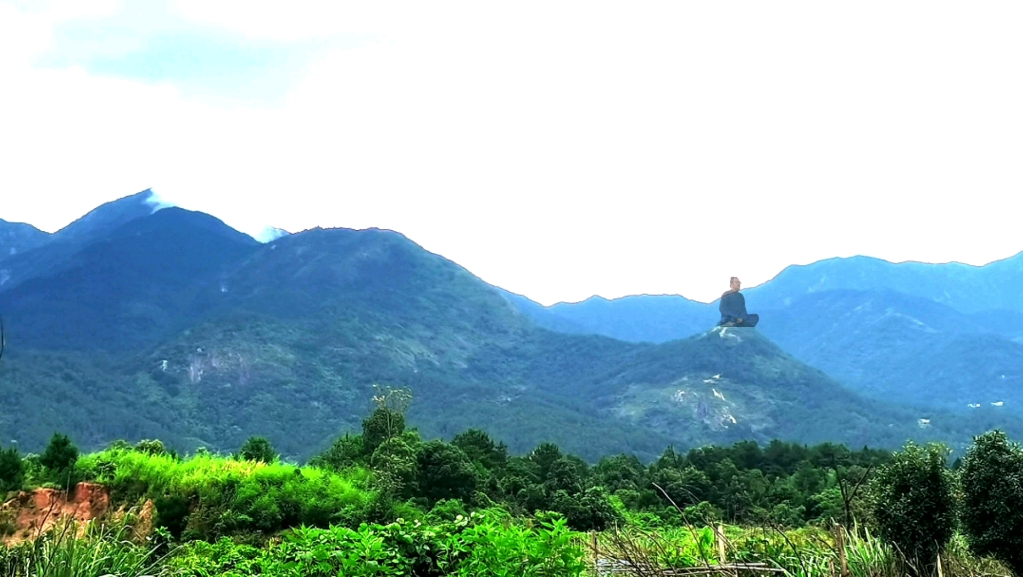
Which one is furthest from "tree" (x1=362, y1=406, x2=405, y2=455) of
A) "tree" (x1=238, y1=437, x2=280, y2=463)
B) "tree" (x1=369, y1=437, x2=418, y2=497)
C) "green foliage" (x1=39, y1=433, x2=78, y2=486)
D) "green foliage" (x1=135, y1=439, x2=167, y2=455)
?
"green foliage" (x1=39, y1=433, x2=78, y2=486)

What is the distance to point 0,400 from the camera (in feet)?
220

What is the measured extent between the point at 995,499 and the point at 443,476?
11.4 meters

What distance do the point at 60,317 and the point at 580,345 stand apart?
70470 mm

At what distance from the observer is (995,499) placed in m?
6.83

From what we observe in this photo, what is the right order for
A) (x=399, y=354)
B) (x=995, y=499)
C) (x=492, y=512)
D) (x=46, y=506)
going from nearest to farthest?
(x=995, y=499), (x=46, y=506), (x=492, y=512), (x=399, y=354)

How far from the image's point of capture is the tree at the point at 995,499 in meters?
6.74

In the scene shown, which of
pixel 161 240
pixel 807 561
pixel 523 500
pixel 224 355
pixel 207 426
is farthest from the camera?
pixel 161 240

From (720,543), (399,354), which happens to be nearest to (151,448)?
(720,543)

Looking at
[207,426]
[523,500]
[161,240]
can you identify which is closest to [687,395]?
[207,426]

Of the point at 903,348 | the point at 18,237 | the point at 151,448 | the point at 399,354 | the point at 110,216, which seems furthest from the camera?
the point at 110,216

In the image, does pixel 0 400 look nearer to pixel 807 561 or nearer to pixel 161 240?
pixel 807 561

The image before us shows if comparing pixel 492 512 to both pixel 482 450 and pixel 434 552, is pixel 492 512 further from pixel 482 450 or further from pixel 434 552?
pixel 482 450

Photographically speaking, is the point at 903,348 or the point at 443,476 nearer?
the point at 443,476

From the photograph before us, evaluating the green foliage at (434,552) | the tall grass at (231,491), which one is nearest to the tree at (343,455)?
the tall grass at (231,491)
